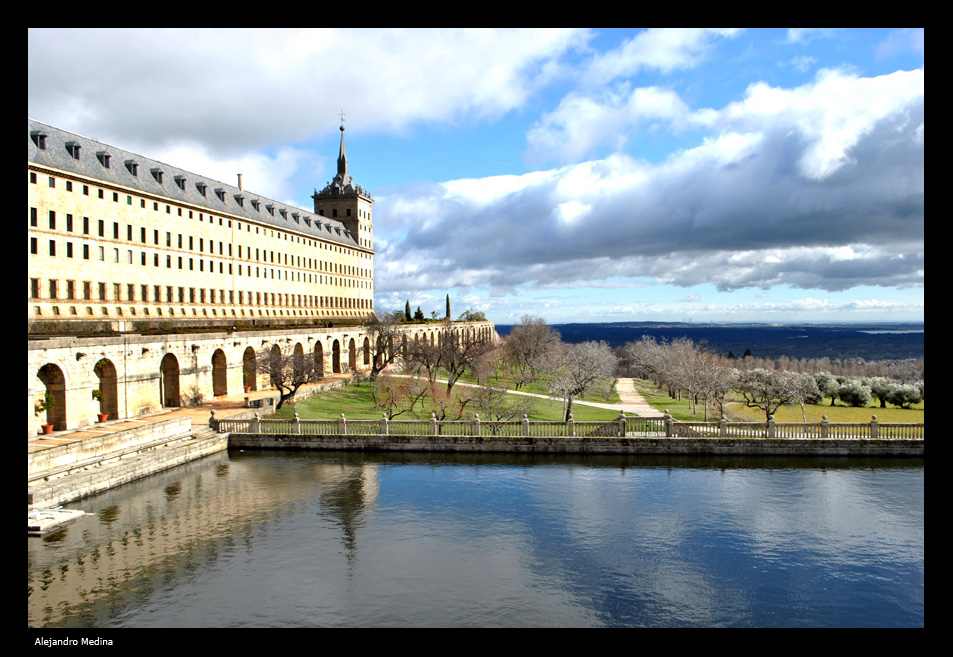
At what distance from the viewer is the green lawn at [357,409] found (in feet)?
129

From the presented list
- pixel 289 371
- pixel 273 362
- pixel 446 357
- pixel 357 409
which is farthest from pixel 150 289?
pixel 446 357

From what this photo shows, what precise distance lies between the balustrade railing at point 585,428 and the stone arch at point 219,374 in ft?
32.6

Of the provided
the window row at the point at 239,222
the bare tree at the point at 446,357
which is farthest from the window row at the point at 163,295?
the bare tree at the point at 446,357

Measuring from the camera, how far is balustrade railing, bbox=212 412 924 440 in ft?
96.6

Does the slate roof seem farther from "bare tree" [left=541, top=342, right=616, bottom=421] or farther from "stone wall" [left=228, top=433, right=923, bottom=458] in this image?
"bare tree" [left=541, top=342, right=616, bottom=421]

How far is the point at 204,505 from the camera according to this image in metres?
21.9

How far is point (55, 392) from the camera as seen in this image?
28.3 meters

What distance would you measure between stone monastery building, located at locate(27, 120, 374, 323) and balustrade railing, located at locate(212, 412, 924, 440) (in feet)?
59.6

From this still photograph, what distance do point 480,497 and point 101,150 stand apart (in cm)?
4626

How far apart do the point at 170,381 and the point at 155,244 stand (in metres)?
20.8

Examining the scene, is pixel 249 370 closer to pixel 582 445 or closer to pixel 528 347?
pixel 582 445

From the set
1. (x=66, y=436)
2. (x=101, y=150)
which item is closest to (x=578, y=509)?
(x=66, y=436)
